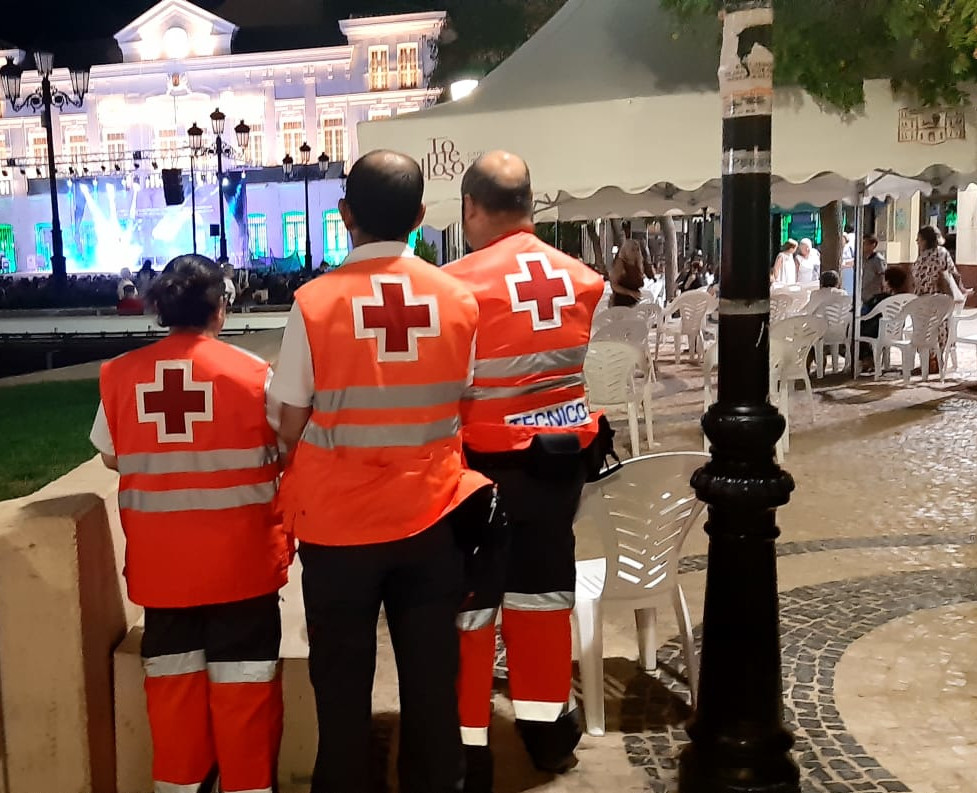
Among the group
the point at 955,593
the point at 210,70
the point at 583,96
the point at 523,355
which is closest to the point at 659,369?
the point at 583,96

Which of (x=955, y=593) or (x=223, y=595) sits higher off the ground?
(x=223, y=595)

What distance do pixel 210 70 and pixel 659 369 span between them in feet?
157

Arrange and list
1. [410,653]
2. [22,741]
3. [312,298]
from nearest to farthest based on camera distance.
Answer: [312,298] → [410,653] → [22,741]

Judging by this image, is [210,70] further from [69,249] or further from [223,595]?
[223,595]

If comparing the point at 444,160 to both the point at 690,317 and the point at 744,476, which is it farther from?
the point at 690,317

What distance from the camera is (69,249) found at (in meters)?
56.1

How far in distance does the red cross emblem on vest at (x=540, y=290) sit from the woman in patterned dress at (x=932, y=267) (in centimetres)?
1015

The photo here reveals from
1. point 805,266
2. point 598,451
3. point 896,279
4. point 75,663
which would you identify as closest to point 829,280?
point 896,279

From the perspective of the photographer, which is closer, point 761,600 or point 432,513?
point 432,513

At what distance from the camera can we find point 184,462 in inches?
113

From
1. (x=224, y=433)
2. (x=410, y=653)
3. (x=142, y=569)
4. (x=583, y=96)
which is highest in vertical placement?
(x=583, y=96)

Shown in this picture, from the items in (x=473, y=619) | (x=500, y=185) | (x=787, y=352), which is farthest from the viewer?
(x=787, y=352)

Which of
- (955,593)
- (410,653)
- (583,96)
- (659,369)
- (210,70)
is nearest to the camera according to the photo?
(410,653)

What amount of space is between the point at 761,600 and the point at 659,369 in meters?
11.2
